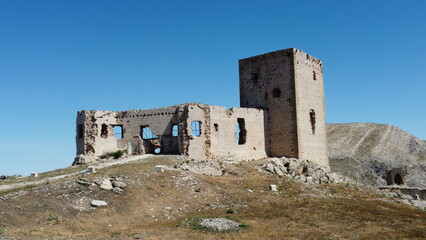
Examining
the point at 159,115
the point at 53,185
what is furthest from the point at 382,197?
the point at 53,185

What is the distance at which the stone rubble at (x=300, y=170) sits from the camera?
26938mm

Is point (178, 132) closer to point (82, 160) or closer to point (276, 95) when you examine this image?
point (82, 160)

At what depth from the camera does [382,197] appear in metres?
25.9

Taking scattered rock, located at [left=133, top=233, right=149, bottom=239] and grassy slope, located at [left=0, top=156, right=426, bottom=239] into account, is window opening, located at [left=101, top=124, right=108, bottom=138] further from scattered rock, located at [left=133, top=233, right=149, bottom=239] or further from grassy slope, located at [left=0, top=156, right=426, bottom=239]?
scattered rock, located at [left=133, top=233, right=149, bottom=239]

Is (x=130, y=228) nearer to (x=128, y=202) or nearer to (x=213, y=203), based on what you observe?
(x=128, y=202)

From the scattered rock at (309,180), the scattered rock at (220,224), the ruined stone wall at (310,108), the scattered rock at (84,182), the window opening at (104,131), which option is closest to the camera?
the scattered rock at (220,224)

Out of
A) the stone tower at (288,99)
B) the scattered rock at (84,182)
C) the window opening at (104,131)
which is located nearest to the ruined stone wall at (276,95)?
the stone tower at (288,99)

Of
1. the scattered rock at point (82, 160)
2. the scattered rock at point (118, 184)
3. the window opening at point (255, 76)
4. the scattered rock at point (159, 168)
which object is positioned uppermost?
the window opening at point (255, 76)

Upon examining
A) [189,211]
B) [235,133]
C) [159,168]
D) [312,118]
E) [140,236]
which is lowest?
[140,236]

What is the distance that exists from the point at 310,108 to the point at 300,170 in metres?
5.19

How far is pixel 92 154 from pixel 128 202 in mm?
11742

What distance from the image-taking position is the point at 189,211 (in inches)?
700

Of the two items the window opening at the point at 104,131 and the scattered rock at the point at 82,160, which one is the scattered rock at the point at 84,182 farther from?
the window opening at the point at 104,131

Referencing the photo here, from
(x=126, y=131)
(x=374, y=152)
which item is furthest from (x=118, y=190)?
(x=374, y=152)
